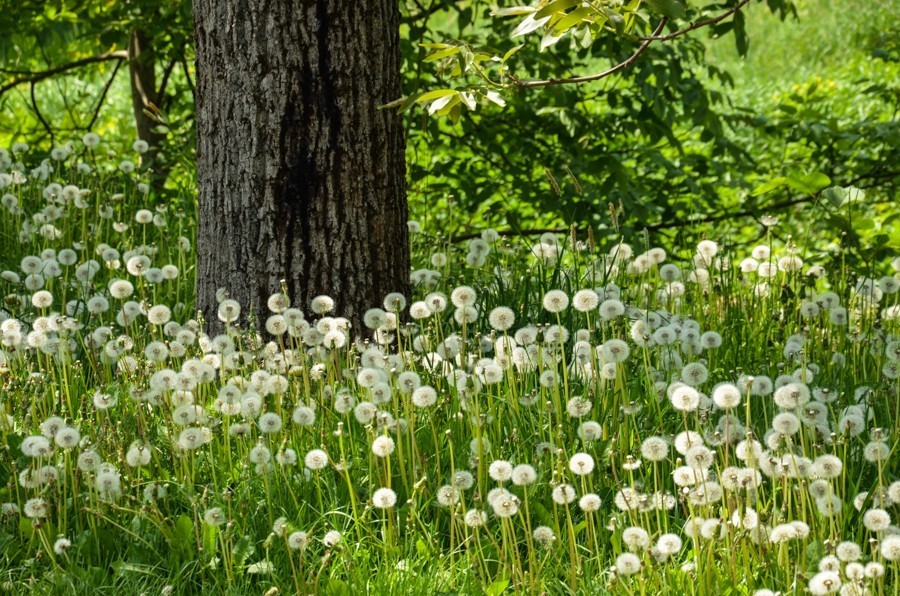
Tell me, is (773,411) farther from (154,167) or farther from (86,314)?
(154,167)

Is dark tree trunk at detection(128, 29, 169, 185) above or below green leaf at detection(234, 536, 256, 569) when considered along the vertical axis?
above

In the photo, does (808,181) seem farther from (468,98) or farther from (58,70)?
(58,70)

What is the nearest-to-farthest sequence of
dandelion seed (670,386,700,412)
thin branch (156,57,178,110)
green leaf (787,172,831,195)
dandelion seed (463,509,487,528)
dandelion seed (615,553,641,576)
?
dandelion seed (615,553,641,576) < dandelion seed (463,509,487,528) < dandelion seed (670,386,700,412) < green leaf (787,172,831,195) < thin branch (156,57,178,110)

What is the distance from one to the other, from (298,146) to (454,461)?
156 cm

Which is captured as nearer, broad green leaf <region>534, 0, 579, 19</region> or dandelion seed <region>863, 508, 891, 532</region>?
dandelion seed <region>863, 508, 891, 532</region>

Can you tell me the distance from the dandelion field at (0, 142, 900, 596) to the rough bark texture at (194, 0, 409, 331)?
24cm

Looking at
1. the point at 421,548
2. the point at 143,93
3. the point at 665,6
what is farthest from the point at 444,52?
the point at 143,93

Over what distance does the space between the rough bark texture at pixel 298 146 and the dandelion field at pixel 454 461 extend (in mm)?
238

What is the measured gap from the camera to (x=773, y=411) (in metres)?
3.57

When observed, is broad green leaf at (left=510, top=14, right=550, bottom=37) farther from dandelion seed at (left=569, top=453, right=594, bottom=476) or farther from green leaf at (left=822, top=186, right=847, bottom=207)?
green leaf at (left=822, top=186, right=847, bottom=207)

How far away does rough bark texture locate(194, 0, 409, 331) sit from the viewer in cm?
417

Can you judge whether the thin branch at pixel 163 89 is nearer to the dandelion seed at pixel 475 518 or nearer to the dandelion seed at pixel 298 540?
the dandelion seed at pixel 298 540

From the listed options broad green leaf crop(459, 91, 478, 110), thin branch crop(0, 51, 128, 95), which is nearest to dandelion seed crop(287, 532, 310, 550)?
broad green leaf crop(459, 91, 478, 110)

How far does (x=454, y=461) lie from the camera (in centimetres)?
326
